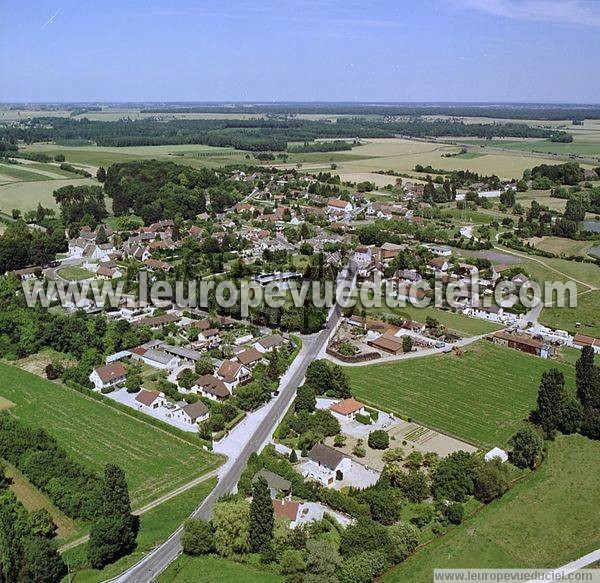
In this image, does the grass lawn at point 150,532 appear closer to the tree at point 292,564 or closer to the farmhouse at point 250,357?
the tree at point 292,564

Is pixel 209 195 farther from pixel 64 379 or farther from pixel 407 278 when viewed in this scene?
pixel 64 379

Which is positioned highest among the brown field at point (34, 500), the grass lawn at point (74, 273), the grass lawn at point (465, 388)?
the grass lawn at point (74, 273)

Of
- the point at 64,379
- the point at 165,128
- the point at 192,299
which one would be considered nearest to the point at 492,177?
the point at 192,299

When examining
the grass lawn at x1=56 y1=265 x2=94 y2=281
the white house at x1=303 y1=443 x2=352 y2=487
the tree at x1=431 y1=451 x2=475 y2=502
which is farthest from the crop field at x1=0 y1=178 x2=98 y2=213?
the tree at x1=431 y1=451 x2=475 y2=502

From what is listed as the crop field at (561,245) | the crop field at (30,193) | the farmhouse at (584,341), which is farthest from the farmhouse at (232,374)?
the crop field at (30,193)

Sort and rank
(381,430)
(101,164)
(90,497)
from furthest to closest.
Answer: (101,164) → (381,430) → (90,497)
